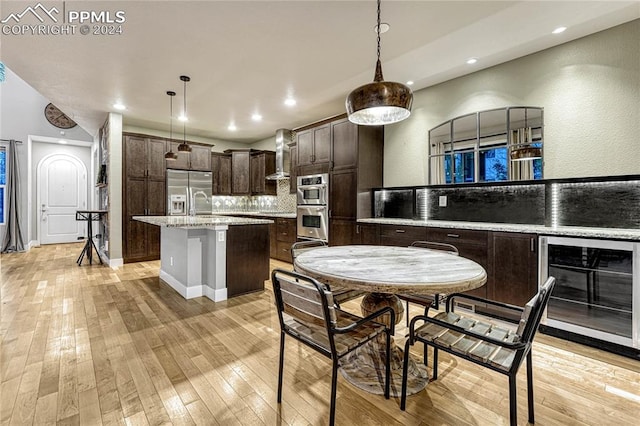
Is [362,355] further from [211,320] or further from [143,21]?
[143,21]

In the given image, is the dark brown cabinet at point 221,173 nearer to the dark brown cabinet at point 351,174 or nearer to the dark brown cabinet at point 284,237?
the dark brown cabinet at point 284,237

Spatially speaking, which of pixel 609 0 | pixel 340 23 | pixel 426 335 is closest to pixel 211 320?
pixel 426 335

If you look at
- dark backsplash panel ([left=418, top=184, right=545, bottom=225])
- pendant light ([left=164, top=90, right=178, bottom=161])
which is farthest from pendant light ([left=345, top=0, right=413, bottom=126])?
pendant light ([left=164, top=90, right=178, bottom=161])

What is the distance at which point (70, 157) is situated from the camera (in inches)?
305

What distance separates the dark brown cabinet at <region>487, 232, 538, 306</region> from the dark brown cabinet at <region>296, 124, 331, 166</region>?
2697mm

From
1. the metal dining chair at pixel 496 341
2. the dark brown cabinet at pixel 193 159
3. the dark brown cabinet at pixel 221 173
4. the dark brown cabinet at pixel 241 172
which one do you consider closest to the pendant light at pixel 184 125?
the dark brown cabinet at pixel 193 159

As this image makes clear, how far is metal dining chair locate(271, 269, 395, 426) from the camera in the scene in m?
1.35

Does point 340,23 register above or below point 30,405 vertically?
above

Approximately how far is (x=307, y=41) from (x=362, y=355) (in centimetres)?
283

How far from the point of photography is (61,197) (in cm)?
763

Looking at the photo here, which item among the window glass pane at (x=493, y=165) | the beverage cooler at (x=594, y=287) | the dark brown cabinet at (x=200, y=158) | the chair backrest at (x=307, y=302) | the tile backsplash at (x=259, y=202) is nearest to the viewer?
the chair backrest at (x=307, y=302)

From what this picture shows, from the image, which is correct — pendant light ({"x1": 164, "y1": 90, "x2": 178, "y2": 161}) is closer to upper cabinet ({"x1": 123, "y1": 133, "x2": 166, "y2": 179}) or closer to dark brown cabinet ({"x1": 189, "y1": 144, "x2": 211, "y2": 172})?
upper cabinet ({"x1": 123, "y1": 133, "x2": 166, "y2": 179})

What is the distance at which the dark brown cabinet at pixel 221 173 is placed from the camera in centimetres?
684

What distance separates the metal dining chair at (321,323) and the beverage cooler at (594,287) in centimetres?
185
